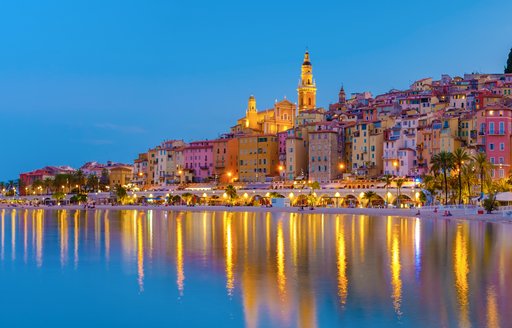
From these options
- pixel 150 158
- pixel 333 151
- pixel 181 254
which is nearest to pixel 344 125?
pixel 333 151

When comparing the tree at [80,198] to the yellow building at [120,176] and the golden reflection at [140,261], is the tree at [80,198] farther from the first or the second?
the golden reflection at [140,261]

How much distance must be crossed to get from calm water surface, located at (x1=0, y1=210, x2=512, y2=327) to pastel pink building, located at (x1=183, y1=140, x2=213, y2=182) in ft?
262

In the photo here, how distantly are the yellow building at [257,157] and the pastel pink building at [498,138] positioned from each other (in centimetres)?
4082

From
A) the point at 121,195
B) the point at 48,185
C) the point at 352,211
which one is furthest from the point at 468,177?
the point at 48,185

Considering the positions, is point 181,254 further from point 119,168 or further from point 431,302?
point 119,168

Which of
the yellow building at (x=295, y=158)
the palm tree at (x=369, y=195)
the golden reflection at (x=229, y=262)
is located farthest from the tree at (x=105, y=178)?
the golden reflection at (x=229, y=262)

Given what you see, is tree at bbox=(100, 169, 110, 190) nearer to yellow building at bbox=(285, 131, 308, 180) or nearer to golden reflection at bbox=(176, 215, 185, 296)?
yellow building at bbox=(285, 131, 308, 180)

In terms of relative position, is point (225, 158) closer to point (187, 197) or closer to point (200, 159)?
point (200, 159)

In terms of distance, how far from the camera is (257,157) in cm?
11531

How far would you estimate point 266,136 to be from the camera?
381 ft

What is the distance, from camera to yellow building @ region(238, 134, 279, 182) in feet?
377

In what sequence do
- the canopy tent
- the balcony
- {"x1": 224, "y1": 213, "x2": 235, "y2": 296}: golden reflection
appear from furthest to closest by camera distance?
the balcony → the canopy tent → {"x1": 224, "y1": 213, "x2": 235, "y2": 296}: golden reflection

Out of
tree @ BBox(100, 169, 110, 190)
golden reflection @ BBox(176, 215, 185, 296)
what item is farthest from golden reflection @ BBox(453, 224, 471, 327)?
tree @ BBox(100, 169, 110, 190)

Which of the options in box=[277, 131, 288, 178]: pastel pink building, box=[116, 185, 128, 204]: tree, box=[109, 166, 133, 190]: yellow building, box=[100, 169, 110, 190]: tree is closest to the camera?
box=[277, 131, 288, 178]: pastel pink building
